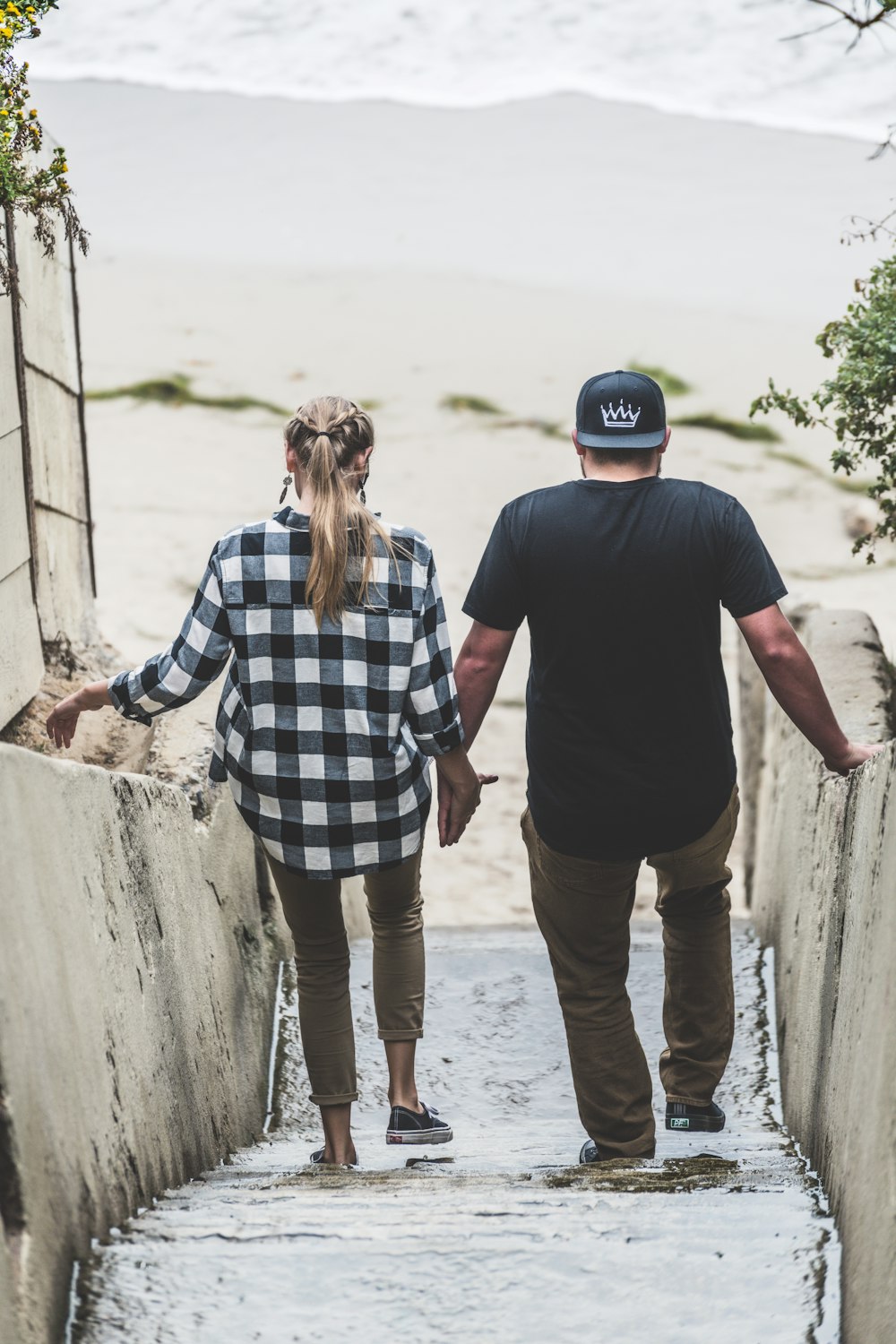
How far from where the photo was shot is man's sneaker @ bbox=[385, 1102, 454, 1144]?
287 centimetres

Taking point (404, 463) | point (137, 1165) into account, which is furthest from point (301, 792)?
point (404, 463)

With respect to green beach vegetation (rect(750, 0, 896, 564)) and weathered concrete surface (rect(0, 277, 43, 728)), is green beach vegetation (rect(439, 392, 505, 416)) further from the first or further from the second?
weathered concrete surface (rect(0, 277, 43, 728))

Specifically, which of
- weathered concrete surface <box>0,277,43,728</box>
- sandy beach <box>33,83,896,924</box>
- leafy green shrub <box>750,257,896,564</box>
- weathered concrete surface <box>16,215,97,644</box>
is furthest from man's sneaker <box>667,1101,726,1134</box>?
sandy beach <box>33,83,896,924</box>

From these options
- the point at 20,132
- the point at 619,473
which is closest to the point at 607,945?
the point at 619,473

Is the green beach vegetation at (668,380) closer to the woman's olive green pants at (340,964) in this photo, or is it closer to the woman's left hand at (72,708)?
the woman's olive green pants at (340,964)

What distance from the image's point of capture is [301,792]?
101 inches

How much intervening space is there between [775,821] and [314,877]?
7.68 ft

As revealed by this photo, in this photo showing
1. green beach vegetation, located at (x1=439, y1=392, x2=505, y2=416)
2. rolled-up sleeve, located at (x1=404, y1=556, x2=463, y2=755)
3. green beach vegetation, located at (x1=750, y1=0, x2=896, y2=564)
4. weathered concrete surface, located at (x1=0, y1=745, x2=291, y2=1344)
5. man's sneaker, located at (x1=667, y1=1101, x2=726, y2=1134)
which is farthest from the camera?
green beach vegetation, located at (x1=439, y1=392, x2=505, y2=416)

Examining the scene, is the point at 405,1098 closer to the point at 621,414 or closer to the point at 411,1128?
Answer: the point at 411,1128

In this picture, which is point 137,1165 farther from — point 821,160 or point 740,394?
point 821,160

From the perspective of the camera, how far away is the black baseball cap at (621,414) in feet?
8.12

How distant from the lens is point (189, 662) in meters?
2.54

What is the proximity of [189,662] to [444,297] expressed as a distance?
48.2 feet

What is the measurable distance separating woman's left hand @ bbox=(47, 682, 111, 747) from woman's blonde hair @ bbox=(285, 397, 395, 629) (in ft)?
1.49
